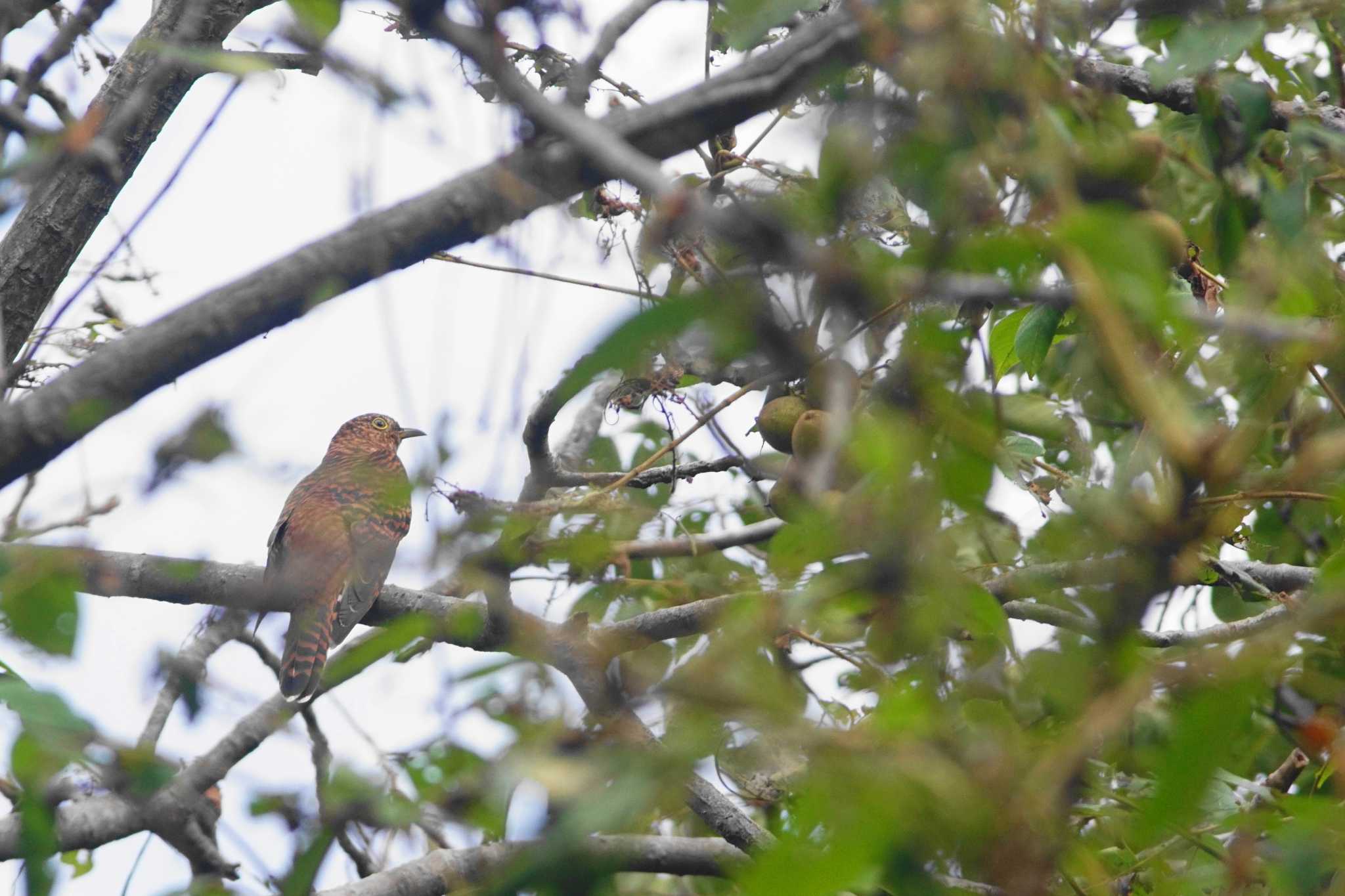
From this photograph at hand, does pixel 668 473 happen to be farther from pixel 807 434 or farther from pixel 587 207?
pixel 807 434

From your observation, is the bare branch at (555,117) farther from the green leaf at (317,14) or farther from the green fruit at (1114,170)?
the green fruit at (1114,170)

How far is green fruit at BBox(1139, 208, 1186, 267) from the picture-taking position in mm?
1486

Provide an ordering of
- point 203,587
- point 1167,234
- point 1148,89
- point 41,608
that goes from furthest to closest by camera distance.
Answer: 1. point 203,587
2. point 1148,89
3. point 1167,234
4. point 41,608

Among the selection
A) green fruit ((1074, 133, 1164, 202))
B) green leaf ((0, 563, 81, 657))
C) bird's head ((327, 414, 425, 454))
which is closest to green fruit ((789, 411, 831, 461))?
green fruit ((1074, 133, 1164, 202))

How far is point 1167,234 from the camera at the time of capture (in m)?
1.64

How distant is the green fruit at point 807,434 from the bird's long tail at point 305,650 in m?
2.42

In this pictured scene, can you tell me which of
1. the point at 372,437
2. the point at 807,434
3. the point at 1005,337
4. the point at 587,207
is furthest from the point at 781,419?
the point at 372,437

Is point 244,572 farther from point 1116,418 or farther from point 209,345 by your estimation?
point 1116,418

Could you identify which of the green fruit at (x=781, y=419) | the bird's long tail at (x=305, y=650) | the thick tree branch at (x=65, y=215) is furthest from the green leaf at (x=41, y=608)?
the bird's long tail at (x=305, y=650)

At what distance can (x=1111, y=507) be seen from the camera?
853mm

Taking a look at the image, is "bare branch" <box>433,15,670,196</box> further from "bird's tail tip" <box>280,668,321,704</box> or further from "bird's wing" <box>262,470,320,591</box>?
"bird's wing" <box>262,470,320,591</box>

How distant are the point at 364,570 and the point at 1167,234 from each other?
117 inches

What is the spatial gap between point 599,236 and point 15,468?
175cm

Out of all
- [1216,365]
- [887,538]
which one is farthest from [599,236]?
[887,538]
